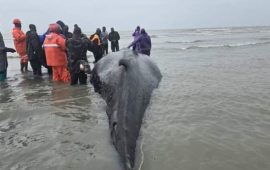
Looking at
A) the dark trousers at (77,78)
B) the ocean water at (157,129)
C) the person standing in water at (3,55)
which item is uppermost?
the person standing in water at (3,55)

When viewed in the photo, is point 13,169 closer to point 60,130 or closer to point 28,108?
point 60,130

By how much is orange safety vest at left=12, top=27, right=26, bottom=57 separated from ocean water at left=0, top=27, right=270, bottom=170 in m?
4.12

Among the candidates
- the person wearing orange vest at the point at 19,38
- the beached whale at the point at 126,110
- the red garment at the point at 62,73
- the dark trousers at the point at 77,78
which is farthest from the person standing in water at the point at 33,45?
the beached whale at the point at 126,110

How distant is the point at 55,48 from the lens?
10.2 m

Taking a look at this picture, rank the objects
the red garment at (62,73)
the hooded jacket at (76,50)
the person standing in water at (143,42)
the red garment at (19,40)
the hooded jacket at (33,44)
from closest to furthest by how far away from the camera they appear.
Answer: the hooded jacket at (76,50) < the red garment at (62,73) < the hooded jacket at (33,44) < the red garment at (19,40) < the person standing in water at (143,42)

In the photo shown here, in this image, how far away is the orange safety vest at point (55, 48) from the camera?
10.1m

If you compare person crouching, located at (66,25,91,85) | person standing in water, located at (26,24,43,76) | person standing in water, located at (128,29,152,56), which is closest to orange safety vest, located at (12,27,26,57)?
person standing in water, located at (26,24,43,76)

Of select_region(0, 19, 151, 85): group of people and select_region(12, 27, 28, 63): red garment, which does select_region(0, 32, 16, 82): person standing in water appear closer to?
select_region(0, 19, 151, 85): group of people

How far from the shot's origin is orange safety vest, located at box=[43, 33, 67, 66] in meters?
10.1

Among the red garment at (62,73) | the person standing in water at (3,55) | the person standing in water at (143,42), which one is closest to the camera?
the red garment at (62,73)

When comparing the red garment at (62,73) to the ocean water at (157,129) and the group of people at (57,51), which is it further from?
the ocean water at (157,129)

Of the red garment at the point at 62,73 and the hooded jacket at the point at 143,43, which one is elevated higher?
the hooded jacket at the point at 143,43

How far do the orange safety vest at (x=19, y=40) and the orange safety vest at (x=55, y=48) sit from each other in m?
3.29

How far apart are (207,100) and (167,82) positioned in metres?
2.78
